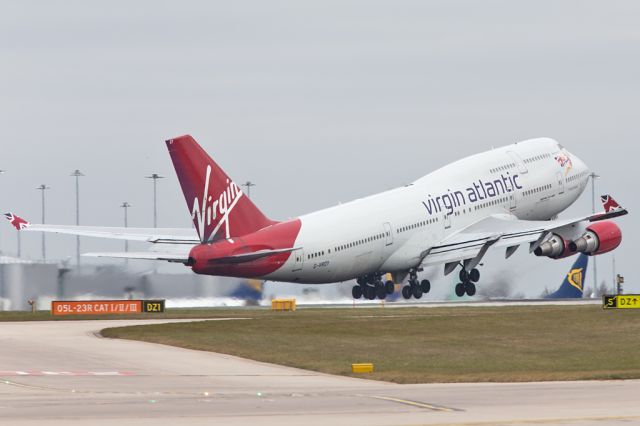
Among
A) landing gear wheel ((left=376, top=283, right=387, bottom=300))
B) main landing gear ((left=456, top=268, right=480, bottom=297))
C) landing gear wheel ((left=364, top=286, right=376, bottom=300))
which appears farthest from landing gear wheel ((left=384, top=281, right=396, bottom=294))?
main landing gear ((left=456, top=268, right=480, bottom=297))

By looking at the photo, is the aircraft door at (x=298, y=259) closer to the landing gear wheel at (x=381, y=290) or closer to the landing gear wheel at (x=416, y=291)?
the landing gear wheel at (x=381, y=290)

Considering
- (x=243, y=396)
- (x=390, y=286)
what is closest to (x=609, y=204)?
(x=390, y=286)

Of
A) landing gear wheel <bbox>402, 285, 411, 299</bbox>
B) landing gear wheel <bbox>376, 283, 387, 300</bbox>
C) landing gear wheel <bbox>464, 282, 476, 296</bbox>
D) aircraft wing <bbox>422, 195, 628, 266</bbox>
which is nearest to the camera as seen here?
aircraft wing <bbox>422, 195, 628, 266</bbox>

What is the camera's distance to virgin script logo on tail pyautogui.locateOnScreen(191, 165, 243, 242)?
7119 cm

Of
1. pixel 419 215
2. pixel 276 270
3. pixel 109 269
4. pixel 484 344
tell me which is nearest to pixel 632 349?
pixel 484 344

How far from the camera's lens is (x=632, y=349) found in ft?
193

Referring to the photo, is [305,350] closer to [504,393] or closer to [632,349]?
[632,349]

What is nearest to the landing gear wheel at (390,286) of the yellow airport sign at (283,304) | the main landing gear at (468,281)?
the main landing gear at (468,281)

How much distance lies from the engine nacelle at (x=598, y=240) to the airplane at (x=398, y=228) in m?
0.06

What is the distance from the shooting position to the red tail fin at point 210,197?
69.6 meters

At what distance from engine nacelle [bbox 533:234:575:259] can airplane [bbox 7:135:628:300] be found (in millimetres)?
62

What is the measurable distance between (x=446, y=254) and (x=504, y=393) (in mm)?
48323

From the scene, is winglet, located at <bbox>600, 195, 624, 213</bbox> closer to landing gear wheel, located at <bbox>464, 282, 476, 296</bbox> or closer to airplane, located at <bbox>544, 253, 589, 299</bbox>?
landing gear wheel, located at <bbox>464, 282, 476, 296</bbox>

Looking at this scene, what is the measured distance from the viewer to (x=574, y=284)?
119438 millimetres
